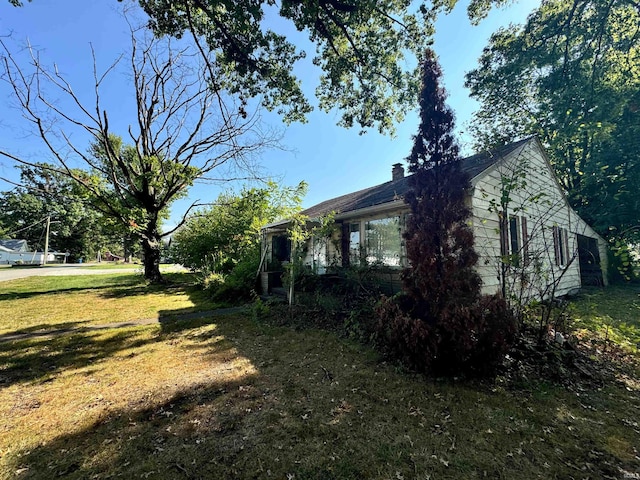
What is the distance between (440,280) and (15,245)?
216 ft

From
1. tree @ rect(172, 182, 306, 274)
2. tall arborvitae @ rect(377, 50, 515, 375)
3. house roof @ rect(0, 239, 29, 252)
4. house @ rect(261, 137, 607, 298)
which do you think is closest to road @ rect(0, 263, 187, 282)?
tree @ rect(172, 182, 306, 274)

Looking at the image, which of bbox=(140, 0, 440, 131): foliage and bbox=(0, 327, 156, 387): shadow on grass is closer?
bbox=(0, 327, 156, 387): shadow on grass

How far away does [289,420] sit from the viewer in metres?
3.08

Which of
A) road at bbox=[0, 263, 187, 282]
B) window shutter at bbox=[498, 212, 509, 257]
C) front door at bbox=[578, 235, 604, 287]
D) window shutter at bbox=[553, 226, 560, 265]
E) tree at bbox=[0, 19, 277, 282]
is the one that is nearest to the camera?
window shutter at bbox=[498, 212, 509, 257]

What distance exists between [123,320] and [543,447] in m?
9.06

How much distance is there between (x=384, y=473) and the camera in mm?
2311

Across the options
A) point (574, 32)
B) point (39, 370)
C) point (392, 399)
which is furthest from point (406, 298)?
point (574, 32)

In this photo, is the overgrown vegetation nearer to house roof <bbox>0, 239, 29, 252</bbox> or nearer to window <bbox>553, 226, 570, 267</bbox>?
window <bbox>553, 226, 570, 267</bbox>

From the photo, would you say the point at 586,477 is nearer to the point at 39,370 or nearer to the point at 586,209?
the point at 39,370

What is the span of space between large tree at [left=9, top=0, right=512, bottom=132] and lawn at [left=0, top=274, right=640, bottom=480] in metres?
6.24

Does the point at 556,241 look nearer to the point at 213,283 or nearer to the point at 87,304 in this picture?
the point at 213,283

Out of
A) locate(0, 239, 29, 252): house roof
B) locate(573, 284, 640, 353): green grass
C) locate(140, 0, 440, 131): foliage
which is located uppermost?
locate(140, 0, 440, 131): foliage

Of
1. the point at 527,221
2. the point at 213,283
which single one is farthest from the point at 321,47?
the point at 213,283

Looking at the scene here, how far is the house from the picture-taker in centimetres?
568
